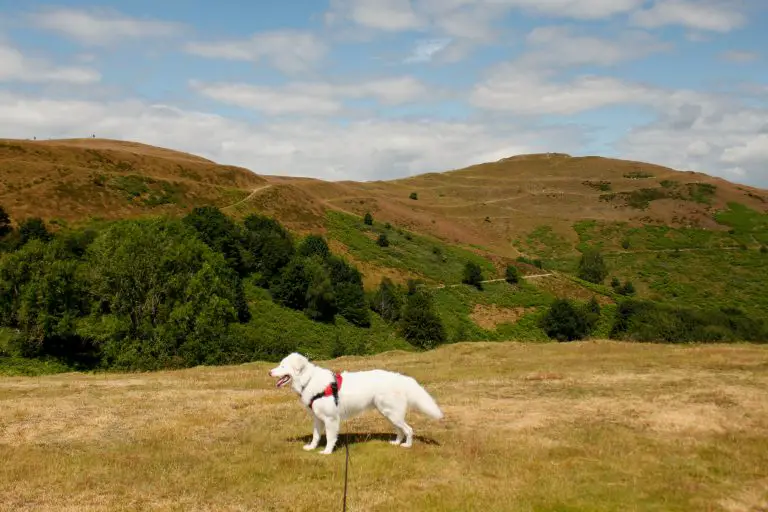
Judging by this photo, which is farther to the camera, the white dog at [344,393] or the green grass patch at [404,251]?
the green grass patch at [404,251]

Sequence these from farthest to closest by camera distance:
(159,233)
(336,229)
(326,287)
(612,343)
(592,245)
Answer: (592,245) → (336,229) → (326,287) → (159,233) → (612,343)

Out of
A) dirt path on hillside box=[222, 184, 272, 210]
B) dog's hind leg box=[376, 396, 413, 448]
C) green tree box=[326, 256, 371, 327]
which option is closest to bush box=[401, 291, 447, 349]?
green tree box=[326, 256, 371, 327]

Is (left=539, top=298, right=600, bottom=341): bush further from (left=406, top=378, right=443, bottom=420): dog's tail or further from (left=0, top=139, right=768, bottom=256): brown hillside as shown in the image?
(left=406, top=378, right=443, bottom=420): dog's tail

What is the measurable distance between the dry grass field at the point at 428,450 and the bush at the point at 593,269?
87.3 meters

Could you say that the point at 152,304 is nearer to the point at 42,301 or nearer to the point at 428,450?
the point at 42,301

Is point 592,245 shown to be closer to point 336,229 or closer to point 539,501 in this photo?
point 336,229

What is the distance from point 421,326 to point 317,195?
75161 mm

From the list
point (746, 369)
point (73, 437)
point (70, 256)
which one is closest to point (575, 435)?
point (73, 437)

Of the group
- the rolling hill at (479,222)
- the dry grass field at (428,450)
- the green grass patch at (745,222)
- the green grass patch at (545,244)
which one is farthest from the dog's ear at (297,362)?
the green grass patch at (745,222)

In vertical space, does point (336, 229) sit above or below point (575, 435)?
above

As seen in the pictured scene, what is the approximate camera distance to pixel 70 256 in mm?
59062

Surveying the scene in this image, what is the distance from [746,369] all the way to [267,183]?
102m

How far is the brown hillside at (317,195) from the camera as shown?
83.3 meters

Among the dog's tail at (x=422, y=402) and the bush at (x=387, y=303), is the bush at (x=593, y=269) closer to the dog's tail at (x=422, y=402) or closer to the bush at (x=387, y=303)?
the bush at (x=387, y=303)
